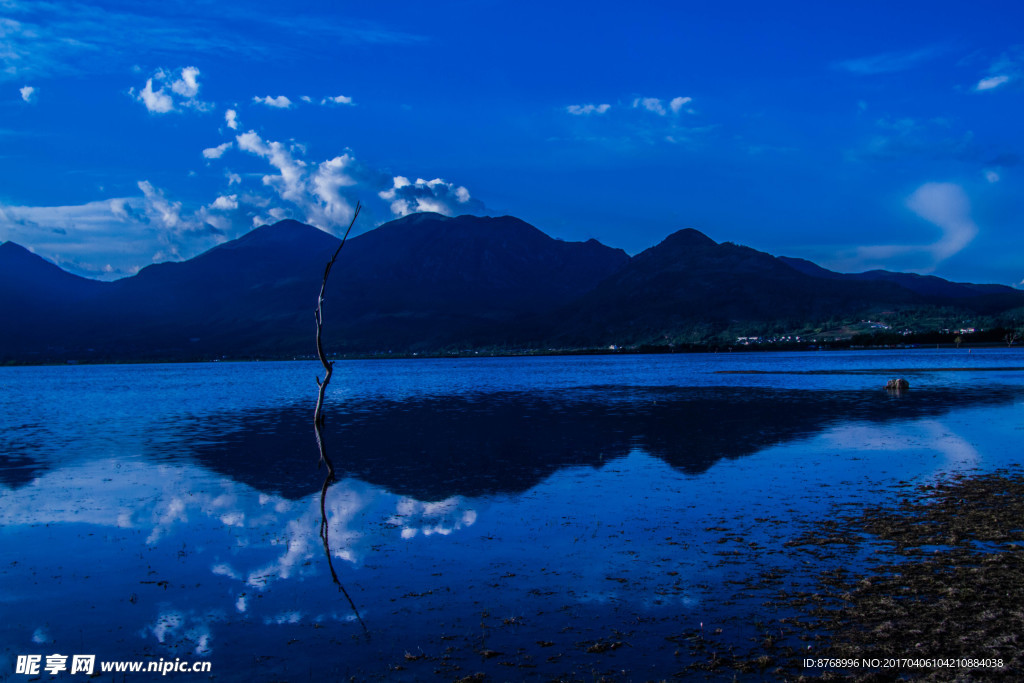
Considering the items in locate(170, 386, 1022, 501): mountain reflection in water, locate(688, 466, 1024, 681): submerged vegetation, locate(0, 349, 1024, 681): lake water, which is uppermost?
locate(688, 466, 1024, 681): submerged vegetation

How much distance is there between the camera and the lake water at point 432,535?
15148 millimetres

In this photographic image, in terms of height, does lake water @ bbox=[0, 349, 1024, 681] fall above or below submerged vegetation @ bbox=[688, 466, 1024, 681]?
below

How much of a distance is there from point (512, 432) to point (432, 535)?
29.9 m

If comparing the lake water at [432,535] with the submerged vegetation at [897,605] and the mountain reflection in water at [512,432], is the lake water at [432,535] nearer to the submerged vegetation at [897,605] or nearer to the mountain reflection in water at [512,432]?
the mountain reflection in water at [512,432]

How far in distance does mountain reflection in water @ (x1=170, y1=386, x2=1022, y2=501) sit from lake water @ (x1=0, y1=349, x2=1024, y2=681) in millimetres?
389

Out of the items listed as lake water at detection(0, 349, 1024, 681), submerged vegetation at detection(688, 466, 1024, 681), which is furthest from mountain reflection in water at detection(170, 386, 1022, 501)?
submerged vegetation at detection(688, 466, 1024, 681)

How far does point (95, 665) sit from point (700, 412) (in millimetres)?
57910

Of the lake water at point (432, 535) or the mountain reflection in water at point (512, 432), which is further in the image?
the mountain reflection in water at point (512, 432)

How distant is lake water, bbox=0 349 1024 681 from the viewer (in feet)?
49.7

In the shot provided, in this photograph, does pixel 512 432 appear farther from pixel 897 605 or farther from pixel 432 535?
pixel 897 605

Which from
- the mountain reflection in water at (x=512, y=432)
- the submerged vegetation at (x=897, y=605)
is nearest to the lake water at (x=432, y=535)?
the mountain reflection in water at (x=512, y=432)

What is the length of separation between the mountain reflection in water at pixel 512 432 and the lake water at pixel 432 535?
39 centimetres

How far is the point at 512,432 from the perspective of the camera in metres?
53.9

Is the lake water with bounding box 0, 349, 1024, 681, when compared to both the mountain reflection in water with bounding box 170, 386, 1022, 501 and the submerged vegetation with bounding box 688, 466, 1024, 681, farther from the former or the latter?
the submerged vegetation with bounding box 688, 466, 1024, 681
